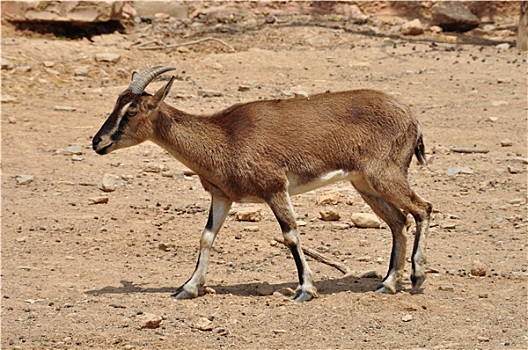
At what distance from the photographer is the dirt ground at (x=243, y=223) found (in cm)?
770

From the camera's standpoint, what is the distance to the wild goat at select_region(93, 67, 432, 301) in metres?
8.48

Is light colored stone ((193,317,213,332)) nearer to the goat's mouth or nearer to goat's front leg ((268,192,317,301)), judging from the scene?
goat's front leg ((268,192,317,301))

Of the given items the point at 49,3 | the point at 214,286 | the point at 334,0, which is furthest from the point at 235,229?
the point at 334,0

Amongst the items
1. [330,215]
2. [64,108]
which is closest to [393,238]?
[330,215]

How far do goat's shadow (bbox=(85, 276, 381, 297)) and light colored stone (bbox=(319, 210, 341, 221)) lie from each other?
5.68ft

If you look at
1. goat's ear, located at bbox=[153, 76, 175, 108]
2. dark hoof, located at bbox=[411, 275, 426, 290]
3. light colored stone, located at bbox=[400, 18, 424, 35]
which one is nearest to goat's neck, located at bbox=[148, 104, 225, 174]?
goat's ear, located at bbox=[153, 76, 175, 108]

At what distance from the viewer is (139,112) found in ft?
28.4

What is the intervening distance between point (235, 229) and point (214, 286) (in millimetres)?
1645

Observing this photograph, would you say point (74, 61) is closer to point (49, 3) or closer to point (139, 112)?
point (49, 3)

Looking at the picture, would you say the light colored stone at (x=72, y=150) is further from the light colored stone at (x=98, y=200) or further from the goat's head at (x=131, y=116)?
the goat's head at (x=131, y=116)

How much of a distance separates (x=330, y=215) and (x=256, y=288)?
2.21 metres

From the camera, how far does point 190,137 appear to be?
8.75 m

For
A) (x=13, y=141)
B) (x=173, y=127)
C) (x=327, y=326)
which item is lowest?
(x=13, y=141)

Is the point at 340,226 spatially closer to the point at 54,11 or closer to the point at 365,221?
the point at 365,221
